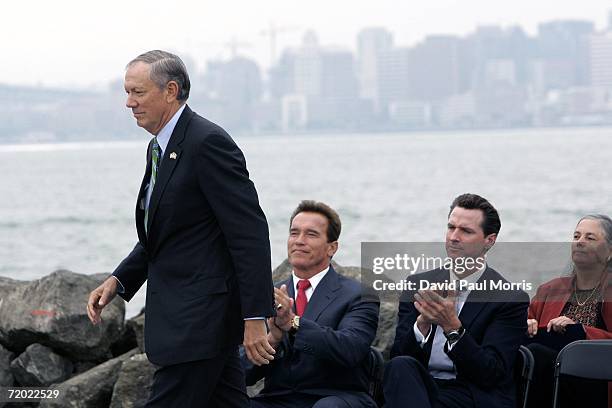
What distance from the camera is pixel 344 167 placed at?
68375mm

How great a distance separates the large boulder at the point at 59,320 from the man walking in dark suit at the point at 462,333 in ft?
7.60

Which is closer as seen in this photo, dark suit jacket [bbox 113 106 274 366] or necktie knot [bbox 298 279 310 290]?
dark suit jacket [bbox 113 106 274 366]

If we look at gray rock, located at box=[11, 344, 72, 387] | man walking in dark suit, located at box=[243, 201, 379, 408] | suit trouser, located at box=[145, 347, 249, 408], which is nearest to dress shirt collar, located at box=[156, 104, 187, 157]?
suit trouser, located at box=[145, 347, 249, 408]

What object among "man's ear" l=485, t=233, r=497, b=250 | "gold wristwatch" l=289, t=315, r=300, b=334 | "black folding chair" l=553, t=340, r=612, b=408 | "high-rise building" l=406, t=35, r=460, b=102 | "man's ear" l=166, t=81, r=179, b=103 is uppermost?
"high-rise building" l=406, t=35, r=460, b=102

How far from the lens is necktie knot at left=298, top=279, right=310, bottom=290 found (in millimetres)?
5105

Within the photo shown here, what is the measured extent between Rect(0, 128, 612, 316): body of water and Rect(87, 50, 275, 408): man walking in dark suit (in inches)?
412

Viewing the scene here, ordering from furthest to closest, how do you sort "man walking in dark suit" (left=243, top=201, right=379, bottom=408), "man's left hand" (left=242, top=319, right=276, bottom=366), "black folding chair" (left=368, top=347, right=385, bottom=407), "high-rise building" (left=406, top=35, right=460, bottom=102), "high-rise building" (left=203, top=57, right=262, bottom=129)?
"high-rise building" (left=406, top=35, right=460, bottom=102) → "high-rise building" (left=203, top=57, right=262, bottom=129) → "black folding chair" (left=368, top=347, right=385, bottom=407) → "man walking in dark suit" (left=243, top=201, right=379, bottom=408) → "man's left hand" (left=242, top=319, right=276, bottom=366)

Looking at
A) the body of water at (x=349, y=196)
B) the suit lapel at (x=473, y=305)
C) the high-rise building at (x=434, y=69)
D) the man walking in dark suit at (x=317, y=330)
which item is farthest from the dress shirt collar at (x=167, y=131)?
the high-rise building at (x=434, y=69)

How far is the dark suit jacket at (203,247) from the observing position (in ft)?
12.0

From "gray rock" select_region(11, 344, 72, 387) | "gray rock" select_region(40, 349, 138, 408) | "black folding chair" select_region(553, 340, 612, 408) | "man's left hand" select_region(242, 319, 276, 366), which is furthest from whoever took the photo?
"gray rock" select_region(11, 344, 72, 387)

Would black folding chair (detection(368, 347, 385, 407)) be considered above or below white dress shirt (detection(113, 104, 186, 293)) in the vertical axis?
below

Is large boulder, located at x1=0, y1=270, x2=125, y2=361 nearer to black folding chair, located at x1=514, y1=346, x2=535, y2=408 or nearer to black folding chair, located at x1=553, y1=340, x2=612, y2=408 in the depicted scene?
black folding chair, located at x1=514, y1=346, x2=535, y2=408

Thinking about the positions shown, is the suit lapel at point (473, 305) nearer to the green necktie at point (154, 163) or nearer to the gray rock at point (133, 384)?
the green necktie at point (154, 163)

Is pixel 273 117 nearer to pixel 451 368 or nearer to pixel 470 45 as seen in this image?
pixel 470 45
